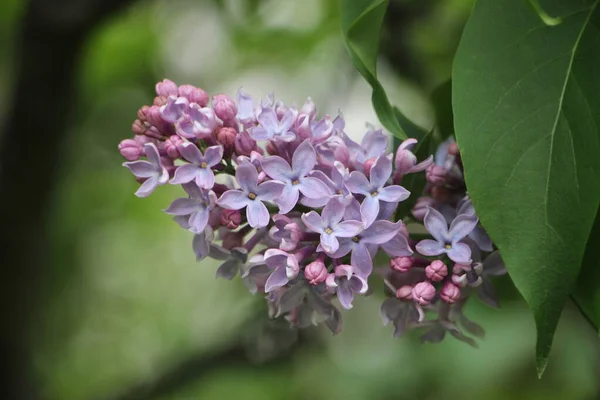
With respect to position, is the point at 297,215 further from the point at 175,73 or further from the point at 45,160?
the point at 175,73

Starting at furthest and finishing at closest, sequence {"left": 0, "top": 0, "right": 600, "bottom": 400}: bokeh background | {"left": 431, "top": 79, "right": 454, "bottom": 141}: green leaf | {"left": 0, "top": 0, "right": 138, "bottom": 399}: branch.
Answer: {"left": 0, "top": 0, "right": 600, "bottom": 400}: bokeh background
{"left": 0, "top": 0, "right": 138, "bottom": 399}: branch
{"left": 431, "top": 79, "right": 454, "bottom": 141}: green leaf

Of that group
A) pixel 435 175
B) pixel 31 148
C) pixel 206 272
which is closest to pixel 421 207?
pixel 435 175

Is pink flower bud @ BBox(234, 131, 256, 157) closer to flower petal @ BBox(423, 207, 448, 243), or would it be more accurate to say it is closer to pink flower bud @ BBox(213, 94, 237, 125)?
pink flower bud @ BBox(213, 94, 237, 125)

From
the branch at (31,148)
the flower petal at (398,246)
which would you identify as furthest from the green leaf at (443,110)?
the branch at (31,148)

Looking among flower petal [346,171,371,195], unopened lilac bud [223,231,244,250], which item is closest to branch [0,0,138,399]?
unopened lilac bud [223,231,244,250]

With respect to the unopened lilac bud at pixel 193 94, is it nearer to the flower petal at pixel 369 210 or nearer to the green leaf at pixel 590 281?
the flower petal at pixel 369 210

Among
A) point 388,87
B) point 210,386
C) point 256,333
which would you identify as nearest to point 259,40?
point 388,87
